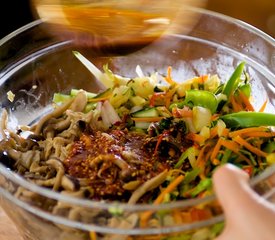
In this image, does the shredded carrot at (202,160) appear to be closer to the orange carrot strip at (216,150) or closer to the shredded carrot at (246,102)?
the orange carrot strip at (216,150)

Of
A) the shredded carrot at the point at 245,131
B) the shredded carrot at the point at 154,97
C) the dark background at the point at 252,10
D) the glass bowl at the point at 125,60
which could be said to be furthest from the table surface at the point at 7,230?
the dark background at the point at 252,10

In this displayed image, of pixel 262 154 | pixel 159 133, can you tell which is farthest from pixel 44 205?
pixel 262 154

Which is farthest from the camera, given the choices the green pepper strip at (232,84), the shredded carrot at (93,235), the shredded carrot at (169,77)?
the shredded carrot at (169,77)

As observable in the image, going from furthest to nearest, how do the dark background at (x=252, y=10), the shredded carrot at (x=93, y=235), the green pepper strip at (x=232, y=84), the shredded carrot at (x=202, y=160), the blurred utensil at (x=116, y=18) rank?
1. the dark background at (x=252, y=10)
2. the green pepper strip at (x=232, y=84)
3. the blurred utensil at (x=116, y=18)
4. the shredded carrot at (x=202, y=160)
5. the shredded carrot at (x=93, y=235)

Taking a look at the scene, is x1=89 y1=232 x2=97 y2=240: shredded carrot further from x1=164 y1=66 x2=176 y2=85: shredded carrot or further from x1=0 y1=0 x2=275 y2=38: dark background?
x1=0 y1=0 x2=275 y2=38: dark background

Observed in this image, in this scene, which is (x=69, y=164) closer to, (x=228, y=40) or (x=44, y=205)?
(x=44, y=205)

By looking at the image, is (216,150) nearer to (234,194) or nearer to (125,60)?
(234,194)

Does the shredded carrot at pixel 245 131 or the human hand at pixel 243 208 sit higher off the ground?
the human hand at pixel 243 208

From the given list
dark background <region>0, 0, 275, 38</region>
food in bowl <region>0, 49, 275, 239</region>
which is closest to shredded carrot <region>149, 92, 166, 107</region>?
food in bowl <region>0, 49, 275, 239</region>
